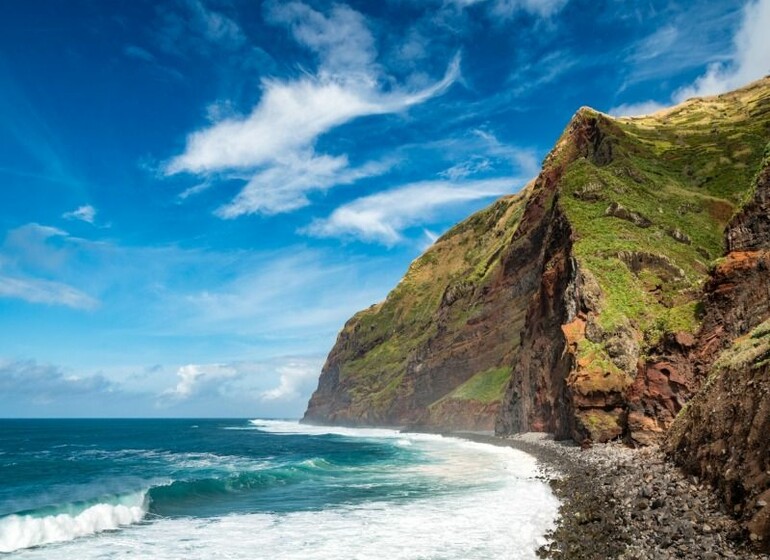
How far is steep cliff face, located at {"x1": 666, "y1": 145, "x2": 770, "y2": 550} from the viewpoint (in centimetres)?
1411

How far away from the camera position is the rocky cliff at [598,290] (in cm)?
3541

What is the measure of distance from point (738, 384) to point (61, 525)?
28362 mm

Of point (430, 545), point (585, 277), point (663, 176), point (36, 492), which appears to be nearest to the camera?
point (430, 545)

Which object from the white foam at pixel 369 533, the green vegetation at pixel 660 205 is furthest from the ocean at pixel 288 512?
the green vegetation at pixel 660 205

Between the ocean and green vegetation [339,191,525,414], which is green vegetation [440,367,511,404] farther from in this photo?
the ocean

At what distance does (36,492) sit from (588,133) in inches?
3052

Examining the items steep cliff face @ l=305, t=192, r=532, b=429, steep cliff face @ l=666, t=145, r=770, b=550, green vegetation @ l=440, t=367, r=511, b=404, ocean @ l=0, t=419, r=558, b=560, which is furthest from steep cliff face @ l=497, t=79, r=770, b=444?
steep cliff face @ l=305, t=192, r=532, b=429

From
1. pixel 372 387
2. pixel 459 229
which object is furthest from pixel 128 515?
pixel 459 229

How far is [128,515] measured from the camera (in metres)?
26.8

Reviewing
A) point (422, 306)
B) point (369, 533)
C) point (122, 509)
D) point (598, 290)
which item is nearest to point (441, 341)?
point (422, 306)

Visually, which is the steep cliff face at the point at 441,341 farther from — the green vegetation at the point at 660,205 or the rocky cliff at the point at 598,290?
the green vegetation at the point at 660,205

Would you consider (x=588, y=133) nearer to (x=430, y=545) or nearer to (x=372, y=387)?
(x=430, y=545)

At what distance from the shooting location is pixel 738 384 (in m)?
17.2

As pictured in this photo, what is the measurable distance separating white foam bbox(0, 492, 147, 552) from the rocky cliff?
2997 cm
